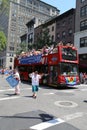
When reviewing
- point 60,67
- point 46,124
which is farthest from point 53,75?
point 46,124

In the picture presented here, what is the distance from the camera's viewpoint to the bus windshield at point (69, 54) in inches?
816

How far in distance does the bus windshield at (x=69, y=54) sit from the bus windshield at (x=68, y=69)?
623 mm

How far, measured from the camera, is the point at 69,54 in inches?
833

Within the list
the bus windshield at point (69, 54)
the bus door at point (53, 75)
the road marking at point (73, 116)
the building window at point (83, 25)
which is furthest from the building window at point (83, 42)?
the road marking at point (73, 116)

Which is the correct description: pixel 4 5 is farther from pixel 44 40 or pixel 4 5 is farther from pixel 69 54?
pixel 44 40

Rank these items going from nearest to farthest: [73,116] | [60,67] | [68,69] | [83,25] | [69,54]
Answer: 1. [73,116]
2. [60,67]
3. [68,69]
4. [69,54]
5. [83,25]

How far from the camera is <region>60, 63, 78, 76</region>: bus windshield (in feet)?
67.3

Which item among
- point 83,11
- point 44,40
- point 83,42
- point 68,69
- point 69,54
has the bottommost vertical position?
point 68,69

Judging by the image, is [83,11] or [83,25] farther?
[83,11]

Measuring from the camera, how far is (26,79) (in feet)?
93.5

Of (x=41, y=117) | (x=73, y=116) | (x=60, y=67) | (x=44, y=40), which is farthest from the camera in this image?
(x=44, y=40)

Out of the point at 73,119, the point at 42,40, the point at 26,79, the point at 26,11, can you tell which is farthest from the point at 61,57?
the point at 26,11

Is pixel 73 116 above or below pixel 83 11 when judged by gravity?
below

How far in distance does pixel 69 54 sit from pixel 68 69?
1.38 metres
